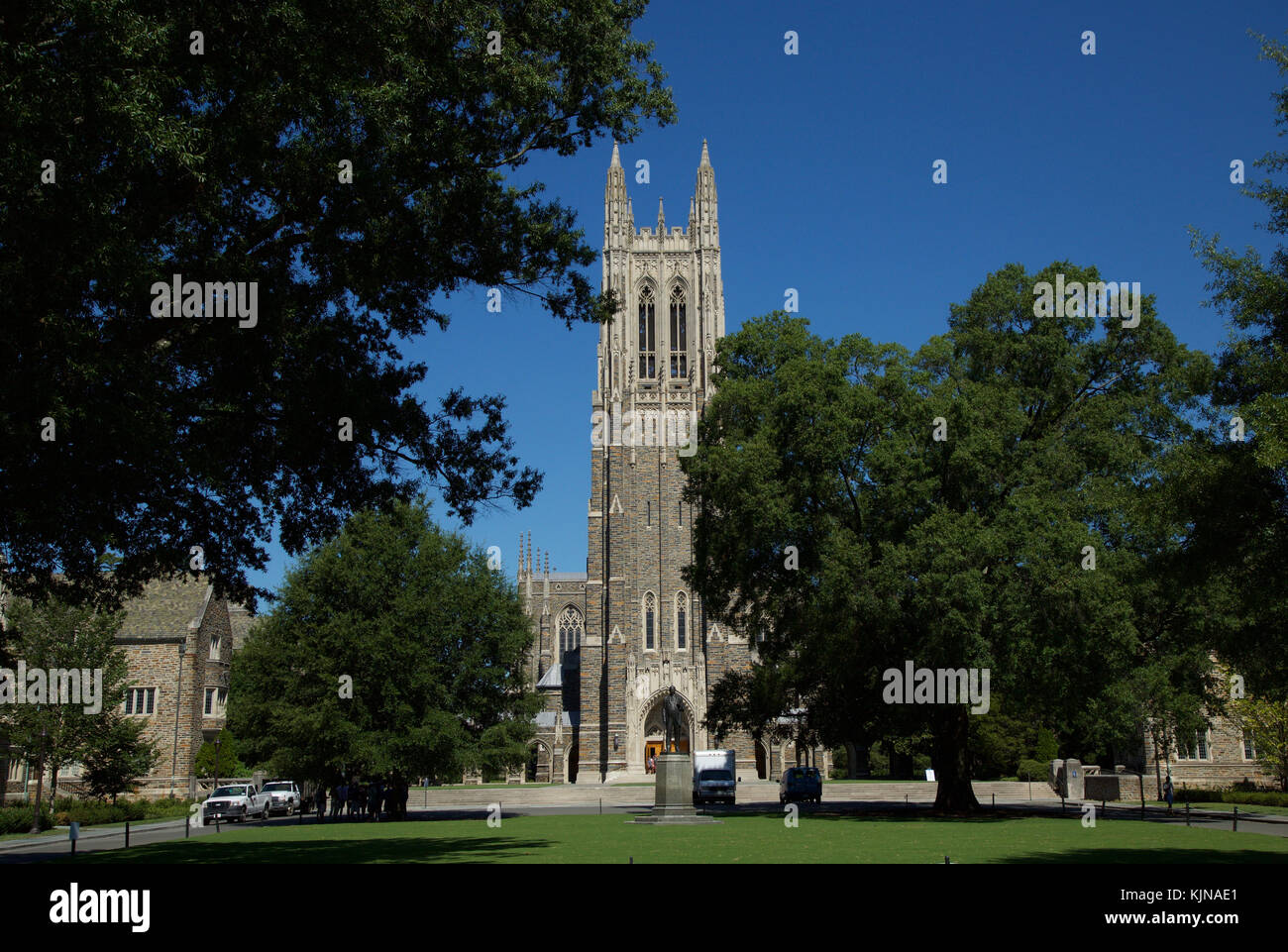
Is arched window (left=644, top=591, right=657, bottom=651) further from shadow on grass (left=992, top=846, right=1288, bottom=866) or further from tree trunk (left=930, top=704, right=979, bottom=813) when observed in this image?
shadow on grass (left=992, top=846, right=1288, bottom=866)

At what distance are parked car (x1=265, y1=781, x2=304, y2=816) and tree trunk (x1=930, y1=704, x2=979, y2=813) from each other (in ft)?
76.2

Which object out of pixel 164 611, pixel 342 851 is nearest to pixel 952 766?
pixel 342 851

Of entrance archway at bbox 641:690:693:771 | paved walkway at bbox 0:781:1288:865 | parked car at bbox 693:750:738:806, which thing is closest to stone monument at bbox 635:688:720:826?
paved walkway at bbox 0:781:1288:865

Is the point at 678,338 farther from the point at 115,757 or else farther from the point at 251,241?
the point at 251,241

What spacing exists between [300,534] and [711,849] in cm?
812

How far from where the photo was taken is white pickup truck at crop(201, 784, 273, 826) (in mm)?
36812

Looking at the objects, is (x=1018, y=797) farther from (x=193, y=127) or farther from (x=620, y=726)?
(x=193, y=127)

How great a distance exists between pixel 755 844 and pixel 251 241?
1250 cm

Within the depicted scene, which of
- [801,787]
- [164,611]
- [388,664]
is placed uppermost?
[164,611]

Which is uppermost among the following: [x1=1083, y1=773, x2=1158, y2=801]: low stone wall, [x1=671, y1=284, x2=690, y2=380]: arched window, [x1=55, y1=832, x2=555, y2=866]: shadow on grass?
[x1=671, y1=284, x2=690, y2=380]: arched window

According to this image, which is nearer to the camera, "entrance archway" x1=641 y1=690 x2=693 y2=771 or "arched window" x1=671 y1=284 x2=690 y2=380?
"entrance archway" x1=641 y1=690 x2=693 y2=771

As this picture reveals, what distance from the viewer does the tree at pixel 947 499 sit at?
25.8 meters

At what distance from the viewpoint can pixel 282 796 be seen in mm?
42125
